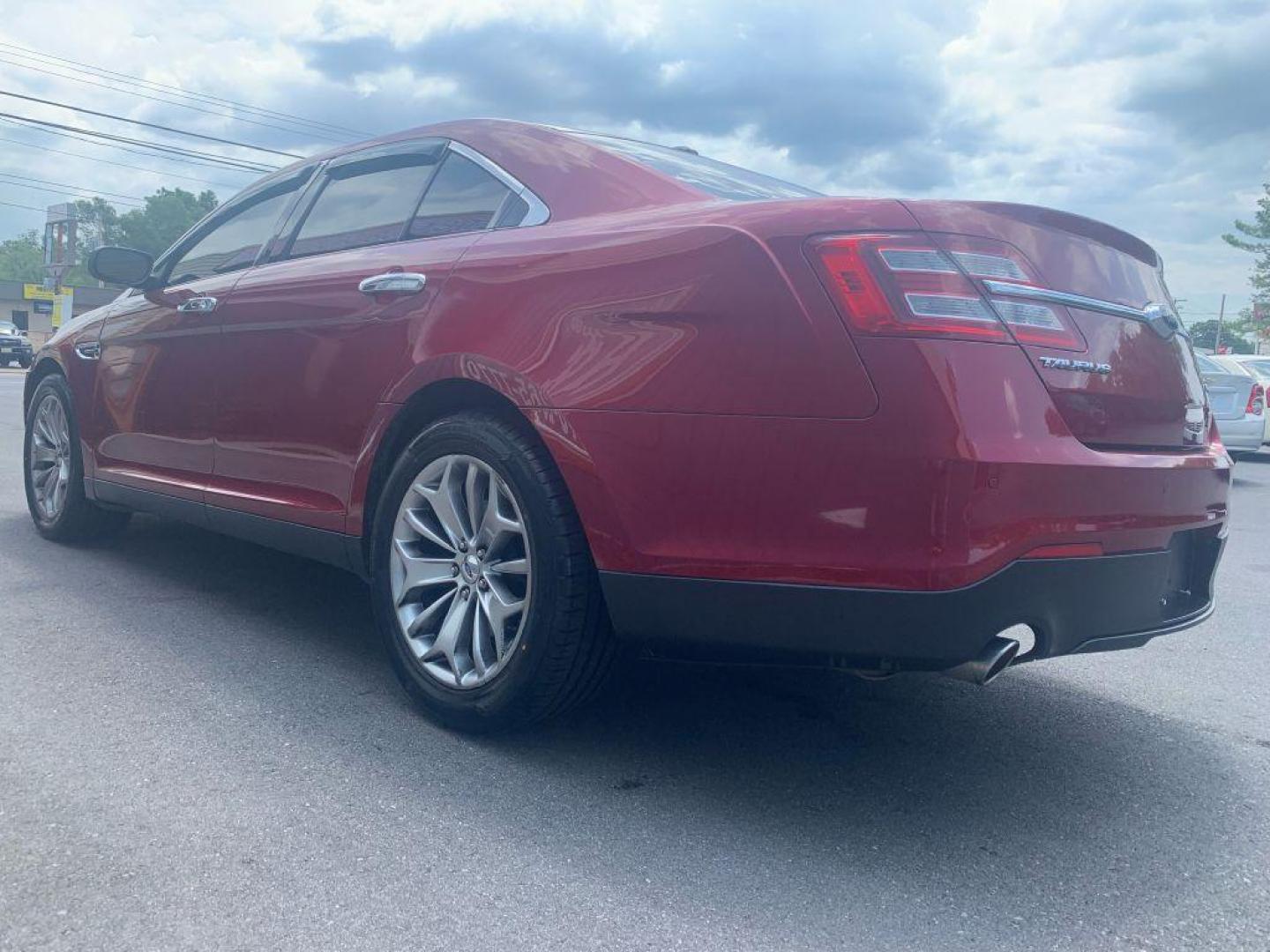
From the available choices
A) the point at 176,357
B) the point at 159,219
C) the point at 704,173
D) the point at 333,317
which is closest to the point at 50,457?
the point at 176,357

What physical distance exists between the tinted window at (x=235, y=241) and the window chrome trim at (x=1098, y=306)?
2.79m

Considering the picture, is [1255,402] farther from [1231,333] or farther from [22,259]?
[22,259]

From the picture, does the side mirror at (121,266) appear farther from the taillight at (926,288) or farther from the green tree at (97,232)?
the green tree at (97,232)

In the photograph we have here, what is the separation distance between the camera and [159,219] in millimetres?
72188

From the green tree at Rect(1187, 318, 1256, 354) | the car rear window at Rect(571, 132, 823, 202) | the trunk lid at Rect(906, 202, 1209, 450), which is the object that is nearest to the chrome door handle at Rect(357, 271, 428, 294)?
the car rear window at Rect(571, 132, 823, 202)

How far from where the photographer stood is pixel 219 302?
4.22 m

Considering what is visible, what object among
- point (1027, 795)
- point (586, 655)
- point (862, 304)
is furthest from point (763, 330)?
point (1027, 795)

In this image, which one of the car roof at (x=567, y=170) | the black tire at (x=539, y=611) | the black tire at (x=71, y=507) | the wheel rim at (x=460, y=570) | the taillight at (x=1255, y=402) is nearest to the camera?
the black tire at (x=539, y=611)

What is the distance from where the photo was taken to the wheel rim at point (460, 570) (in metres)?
2.93

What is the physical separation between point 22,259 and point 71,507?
448ft

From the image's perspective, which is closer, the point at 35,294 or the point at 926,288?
the point at 926,288

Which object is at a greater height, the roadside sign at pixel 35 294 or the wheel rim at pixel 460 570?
the wheel rim at pixel 460 570

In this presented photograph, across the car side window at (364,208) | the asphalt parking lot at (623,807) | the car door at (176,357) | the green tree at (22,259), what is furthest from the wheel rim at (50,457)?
the green tree at (22,259)

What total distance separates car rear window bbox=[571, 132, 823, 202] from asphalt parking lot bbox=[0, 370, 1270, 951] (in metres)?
1.41
